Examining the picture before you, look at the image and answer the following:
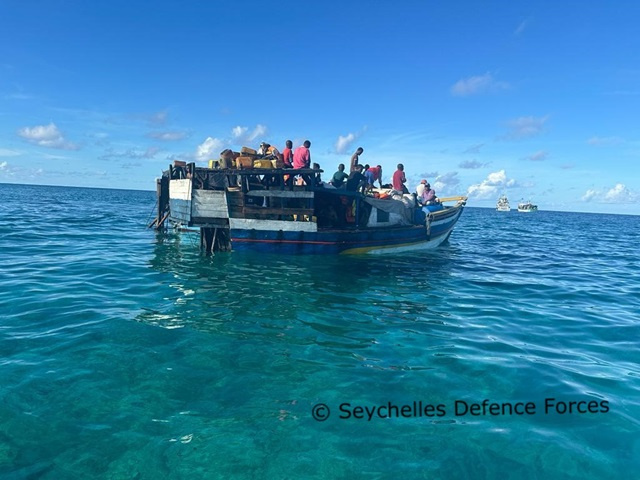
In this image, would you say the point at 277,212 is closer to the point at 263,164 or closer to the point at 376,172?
the point at 263,164

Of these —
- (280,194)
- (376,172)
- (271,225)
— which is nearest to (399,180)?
(376,172)

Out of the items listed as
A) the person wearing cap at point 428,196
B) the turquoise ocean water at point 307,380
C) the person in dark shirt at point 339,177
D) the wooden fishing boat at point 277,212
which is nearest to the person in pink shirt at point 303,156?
the wooden fishing boat at point 277,212

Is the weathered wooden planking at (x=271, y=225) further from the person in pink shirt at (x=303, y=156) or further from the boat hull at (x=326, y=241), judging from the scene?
the person in pink shirt at (x=303, y=156)

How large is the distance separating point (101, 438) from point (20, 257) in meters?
13.6

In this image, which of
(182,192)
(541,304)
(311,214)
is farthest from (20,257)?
(541,304)

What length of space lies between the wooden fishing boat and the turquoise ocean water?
4.75 meters

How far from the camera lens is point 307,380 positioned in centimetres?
606

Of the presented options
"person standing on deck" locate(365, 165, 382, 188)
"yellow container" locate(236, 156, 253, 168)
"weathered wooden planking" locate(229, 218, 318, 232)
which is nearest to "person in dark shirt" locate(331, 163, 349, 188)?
"person standing on deck" locate(365, 165, 382, 188)

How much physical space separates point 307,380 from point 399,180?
15979 mm

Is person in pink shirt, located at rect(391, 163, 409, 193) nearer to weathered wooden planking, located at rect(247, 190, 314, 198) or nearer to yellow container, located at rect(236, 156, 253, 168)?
weathered wooden planking, located at rect(247, 190, 314, 198)

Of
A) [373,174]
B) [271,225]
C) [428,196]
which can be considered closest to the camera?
[271,225]

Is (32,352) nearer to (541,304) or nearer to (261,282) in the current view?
(261,282)

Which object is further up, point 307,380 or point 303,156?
point 303,156

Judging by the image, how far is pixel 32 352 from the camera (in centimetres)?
657
